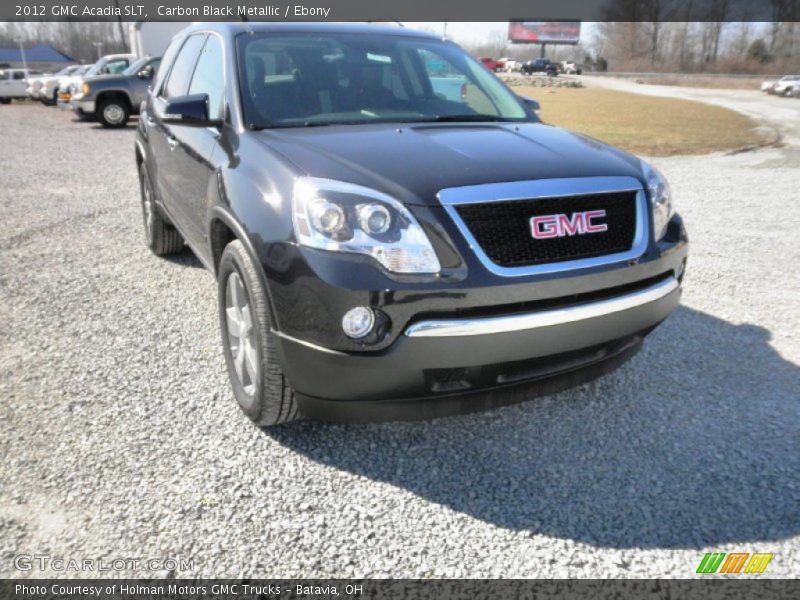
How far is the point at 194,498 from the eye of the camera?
244 centimetres

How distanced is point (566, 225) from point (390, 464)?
3.88ft

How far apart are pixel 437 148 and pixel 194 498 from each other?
66.2 inches

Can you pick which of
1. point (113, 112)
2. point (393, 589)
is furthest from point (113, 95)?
point (393, 589)

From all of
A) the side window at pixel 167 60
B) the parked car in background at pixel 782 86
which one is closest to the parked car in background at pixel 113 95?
the side window at pixel 167 60

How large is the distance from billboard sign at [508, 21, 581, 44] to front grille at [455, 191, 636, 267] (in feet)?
337

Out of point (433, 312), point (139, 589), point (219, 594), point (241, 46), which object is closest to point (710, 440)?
point (433, 312)

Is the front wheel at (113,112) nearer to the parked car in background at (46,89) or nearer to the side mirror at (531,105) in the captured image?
the parked car in background at (46,89)

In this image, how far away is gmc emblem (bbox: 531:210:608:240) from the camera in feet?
7.92

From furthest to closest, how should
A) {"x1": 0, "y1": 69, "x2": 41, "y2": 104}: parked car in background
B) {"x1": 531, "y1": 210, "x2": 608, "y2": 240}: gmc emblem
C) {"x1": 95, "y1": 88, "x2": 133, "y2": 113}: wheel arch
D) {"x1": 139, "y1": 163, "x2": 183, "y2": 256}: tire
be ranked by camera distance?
{"x1": 0, "y1": 69, "x2": 41, "y2": 104}: parked car in background
{"x1": 95, "y1": 88, "x2": 133, "y2": 113}: wheel arch
{"x1": 139, "y1": 163, "x2": 183, "y2": 256}: tire
{"x1": 531, "y1": 210, "x2": 608, "y2": 240}: gmc emblem

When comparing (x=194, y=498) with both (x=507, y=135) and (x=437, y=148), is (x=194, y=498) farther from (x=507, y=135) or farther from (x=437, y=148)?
(x=507, y=135)

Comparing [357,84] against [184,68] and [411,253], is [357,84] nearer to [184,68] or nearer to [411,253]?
[184,68]

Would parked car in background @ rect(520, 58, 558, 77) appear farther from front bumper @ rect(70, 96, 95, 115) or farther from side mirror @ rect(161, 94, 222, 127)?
side mirror @ rect(161, 94, 222, 127)

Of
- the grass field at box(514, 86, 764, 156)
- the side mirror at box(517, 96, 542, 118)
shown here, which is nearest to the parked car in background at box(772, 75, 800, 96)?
the grass field at box(514, 86, 764, 156)

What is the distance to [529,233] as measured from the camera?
7.86ft
